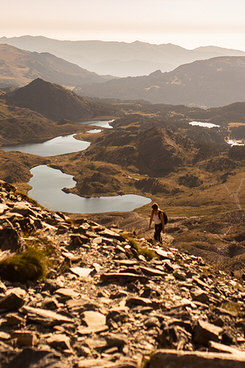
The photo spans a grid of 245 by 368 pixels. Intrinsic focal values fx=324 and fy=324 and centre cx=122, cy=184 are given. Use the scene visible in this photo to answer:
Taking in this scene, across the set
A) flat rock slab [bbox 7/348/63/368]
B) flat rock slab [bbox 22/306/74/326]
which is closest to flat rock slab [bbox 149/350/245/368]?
flat rock slab [bbox 7/348/63/368]

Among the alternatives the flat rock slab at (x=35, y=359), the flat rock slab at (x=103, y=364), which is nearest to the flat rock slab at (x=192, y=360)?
the flat rock slab at (x=103, y=364)

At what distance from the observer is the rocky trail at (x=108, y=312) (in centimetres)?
852

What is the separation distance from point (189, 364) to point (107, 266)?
810 cm

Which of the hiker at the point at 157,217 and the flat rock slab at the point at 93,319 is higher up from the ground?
the flat rock slab at the point at 93,319

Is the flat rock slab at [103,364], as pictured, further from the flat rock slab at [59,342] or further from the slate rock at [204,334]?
the slate rock at [204,334]

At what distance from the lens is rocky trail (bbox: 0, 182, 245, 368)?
8.52 m

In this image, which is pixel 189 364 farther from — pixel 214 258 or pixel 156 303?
pixel 214 258

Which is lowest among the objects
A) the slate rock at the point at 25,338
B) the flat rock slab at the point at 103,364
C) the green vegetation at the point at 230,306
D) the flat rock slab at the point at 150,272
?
the green vegetation at the point at 230,306

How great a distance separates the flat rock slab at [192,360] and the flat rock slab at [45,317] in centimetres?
315

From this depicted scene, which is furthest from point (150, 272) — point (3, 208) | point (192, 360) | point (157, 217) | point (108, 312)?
point (157, 217)

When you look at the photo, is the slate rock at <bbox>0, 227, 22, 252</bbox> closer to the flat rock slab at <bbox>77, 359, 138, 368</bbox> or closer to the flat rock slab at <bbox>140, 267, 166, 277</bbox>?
the flat rock slab at <bbox>140, 267, 166, 277</bbox>

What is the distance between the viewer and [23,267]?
1245 centimetres

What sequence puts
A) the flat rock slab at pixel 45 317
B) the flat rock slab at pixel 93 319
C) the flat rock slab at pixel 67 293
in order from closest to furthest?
the flat rock slab at pixel 45 317, the flat rock slab at pixel 93 319, the flat rock slab at pixel 67 293

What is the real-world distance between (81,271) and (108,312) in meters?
3.69
